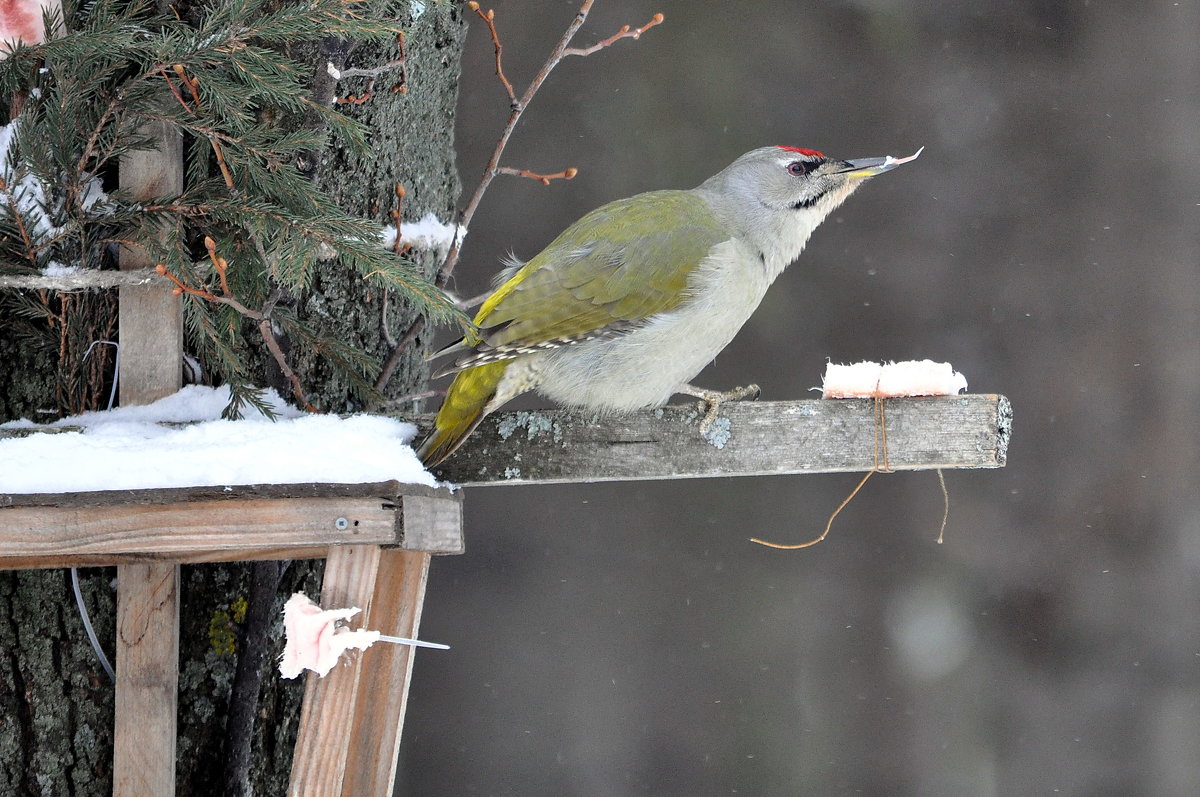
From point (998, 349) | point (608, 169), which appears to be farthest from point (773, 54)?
point (998, 349)

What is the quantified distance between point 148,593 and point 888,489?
4.72 meters

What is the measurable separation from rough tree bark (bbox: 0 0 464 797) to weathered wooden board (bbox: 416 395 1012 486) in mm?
509

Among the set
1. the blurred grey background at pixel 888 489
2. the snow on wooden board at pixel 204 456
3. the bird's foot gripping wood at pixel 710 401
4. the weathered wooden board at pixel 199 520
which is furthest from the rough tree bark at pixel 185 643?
the blurred grey background at pixel 888 489

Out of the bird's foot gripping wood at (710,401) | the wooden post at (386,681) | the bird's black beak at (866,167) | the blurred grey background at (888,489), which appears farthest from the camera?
the blurred grey background at (888,489)

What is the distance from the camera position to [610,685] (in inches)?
267

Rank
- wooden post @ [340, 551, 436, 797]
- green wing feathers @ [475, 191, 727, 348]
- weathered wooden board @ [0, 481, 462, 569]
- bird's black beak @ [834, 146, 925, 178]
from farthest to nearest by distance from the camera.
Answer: bird's black beak @ [834, 146, 925, 178] → green wing feathers @ [475, 191, 727, 348] → wooden post @ [340, 551, 436, 797] → weathered wooden board @ [0, 481, 462, 569]

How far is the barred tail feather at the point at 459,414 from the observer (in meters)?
2.56

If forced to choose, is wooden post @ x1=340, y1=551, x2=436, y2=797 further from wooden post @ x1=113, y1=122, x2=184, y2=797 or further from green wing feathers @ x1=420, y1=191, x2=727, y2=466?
wooden post @ x1=113, y1=122, x2=184, y2=797

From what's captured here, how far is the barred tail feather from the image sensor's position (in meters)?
2.56

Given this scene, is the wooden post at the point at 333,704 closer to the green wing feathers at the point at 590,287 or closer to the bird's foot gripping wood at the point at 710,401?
the green wing feathers at the point at 590,287

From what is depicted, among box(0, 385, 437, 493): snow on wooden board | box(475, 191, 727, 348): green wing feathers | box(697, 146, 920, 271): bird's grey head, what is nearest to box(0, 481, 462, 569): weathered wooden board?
box(0, 385, 437, 493): snow on wooden board

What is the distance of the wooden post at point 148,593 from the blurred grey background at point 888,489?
12.8 feet

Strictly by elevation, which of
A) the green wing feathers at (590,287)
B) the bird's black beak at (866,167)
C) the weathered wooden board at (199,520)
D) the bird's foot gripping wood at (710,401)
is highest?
the bird's black beak at (866,167)

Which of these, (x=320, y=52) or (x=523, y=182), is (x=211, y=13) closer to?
(x=320, y=52)
